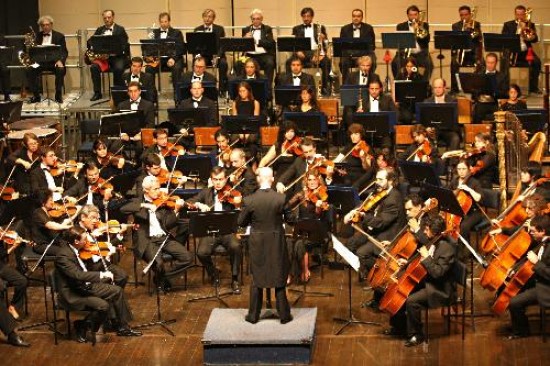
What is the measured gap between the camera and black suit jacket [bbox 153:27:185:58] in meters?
16.1

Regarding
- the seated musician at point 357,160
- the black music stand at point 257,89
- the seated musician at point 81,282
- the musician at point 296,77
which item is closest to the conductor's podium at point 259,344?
the seated musician at point 81,282

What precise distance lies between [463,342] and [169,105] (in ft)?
24.7

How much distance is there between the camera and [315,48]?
53.1 ft

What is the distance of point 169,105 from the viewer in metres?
16.6

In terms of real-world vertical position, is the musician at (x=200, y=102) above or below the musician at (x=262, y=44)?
below

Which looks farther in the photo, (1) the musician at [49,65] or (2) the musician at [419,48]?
(1) the musician at [49,65]

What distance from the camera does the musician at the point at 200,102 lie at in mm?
14616

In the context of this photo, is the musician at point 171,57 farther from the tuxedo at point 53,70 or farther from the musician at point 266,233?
the musician at point 266,233

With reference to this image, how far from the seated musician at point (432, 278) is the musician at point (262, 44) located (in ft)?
21.2

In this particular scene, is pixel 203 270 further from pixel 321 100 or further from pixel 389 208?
pixel 321 100

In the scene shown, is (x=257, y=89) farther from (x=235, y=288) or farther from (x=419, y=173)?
(x=235, y=288)

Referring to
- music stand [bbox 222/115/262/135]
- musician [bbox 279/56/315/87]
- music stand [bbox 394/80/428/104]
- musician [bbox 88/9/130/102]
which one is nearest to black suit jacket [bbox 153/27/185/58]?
musician [bbox 88/9/130/102]

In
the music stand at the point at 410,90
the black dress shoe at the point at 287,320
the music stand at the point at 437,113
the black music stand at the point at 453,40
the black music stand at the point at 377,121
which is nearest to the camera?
the black dress shoe at the point at 287,320

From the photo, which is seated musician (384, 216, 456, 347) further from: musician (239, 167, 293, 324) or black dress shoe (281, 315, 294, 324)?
musician (239, 167, 293, 324)
